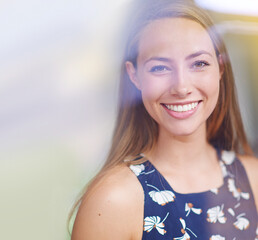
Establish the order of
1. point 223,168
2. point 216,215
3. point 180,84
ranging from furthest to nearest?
point 223,168, point 216,215, point 180,84

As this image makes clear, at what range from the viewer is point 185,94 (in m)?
0.85

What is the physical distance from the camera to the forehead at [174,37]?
84cm

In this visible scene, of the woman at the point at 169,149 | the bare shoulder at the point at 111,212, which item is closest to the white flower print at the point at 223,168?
the woman at the point at 169,149

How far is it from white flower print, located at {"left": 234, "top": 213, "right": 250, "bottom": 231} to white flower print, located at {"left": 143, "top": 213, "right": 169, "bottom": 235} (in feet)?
0.61

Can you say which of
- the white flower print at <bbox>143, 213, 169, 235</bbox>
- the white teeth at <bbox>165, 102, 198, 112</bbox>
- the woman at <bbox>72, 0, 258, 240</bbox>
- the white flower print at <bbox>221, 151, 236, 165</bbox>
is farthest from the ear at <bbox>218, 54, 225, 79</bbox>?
the white flower print at <bbox>143, 213, 169, 235</bbox>

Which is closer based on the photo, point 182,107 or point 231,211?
point 182,107

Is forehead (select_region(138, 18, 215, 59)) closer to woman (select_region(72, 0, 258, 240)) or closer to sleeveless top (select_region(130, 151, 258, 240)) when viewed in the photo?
woman (select_region(72, 0, 258, 240))

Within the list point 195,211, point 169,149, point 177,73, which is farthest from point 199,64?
point 195,211

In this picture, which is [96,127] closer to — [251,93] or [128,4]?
[128,4]

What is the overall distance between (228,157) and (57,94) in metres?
0.45

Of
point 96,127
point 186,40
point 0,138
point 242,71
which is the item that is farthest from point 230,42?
point 0,138

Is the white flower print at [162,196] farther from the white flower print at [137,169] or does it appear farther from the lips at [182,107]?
the lips at [182,107]

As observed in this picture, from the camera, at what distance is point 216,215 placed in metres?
0.94

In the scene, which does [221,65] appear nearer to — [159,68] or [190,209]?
[159,68]
